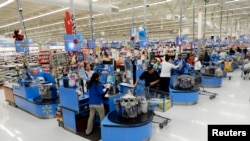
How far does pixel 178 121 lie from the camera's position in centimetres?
511

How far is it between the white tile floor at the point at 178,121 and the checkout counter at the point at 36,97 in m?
0.19

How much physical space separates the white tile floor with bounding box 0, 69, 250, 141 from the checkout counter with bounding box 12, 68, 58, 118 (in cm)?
19

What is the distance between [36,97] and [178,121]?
13.3 feet

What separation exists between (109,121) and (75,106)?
37.4 inches

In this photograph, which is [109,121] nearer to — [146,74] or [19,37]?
[146,74]

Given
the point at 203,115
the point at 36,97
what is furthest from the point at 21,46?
the point at 203,115

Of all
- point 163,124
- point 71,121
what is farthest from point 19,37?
point 163,124

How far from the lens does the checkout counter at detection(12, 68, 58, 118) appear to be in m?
5.59

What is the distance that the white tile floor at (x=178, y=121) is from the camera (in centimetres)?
445

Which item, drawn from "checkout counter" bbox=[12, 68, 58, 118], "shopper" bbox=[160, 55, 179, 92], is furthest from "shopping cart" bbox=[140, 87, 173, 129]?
"checkout counter" bbox=[12, 68, 58, 118]

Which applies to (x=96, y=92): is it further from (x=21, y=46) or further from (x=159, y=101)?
(x=21, y=46)

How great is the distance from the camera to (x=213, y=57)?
42.0 ft

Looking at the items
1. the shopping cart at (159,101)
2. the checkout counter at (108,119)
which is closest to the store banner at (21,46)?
the checkout counter at (108,119)

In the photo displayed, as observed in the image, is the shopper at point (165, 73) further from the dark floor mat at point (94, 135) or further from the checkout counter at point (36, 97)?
the checkout counter at point (36, 97)
